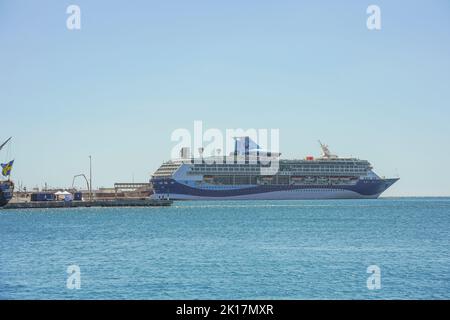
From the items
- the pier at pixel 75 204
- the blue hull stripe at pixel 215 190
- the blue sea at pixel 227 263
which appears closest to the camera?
the blue sea at pixel 227 263

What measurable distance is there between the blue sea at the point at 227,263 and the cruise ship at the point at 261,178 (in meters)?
67.6

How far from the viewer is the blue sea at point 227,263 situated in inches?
919

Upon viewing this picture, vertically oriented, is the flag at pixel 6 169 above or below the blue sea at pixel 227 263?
above

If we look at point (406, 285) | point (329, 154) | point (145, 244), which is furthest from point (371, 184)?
point (406, 285)

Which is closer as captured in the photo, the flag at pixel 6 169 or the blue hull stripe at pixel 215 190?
the flag at pixel 6 169

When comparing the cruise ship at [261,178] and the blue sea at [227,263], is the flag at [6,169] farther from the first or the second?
the blue sea at [227,263]

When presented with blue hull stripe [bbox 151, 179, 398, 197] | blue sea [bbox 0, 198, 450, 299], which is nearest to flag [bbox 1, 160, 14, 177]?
blue hull stripe [bbox 151, 179, 398, 197]

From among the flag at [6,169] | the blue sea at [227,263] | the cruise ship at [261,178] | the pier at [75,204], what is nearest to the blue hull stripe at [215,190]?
the cruise ship at [261,178]
